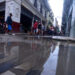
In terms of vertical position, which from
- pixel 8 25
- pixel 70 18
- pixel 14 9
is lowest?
pixel 8 25

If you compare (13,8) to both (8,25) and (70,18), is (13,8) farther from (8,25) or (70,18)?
(70,18)

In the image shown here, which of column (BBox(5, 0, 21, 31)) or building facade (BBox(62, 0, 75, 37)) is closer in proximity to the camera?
building facade (BBox(62, 0, 75, 37))

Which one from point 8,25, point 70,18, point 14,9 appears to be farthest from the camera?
point 70,18

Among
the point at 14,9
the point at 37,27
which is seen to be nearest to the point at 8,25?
the point at 37,27

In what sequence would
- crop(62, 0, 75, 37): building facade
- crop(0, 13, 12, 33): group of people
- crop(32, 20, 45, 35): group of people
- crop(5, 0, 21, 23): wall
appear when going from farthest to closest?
crop(5, 0, 21, 23): wall → crop(32, 20, 45, 35): group of people → crop(62, 0, 75, 37): building facade → crop(0, 13, 12, 33): group of people

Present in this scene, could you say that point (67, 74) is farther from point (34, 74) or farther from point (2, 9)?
point (2, 9)

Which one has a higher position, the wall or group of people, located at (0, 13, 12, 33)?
the wall

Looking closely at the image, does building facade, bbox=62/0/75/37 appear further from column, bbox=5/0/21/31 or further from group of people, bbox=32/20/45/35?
column, bbox=5/0/21/31

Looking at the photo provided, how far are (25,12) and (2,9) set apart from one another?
3660 mm

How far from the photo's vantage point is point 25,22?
19812 millimetres

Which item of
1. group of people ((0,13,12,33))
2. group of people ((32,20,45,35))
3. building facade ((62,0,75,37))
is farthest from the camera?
group of people ((32,20,45,35))

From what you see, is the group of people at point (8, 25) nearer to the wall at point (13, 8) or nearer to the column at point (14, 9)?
the column at point (14, 9)

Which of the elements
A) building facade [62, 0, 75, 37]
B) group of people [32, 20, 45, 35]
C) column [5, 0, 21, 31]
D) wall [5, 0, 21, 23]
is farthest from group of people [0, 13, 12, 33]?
building facade [62, 0, 75, 37]

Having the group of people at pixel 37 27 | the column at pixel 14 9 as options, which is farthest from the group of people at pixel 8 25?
the group of people at pixel 37 27
